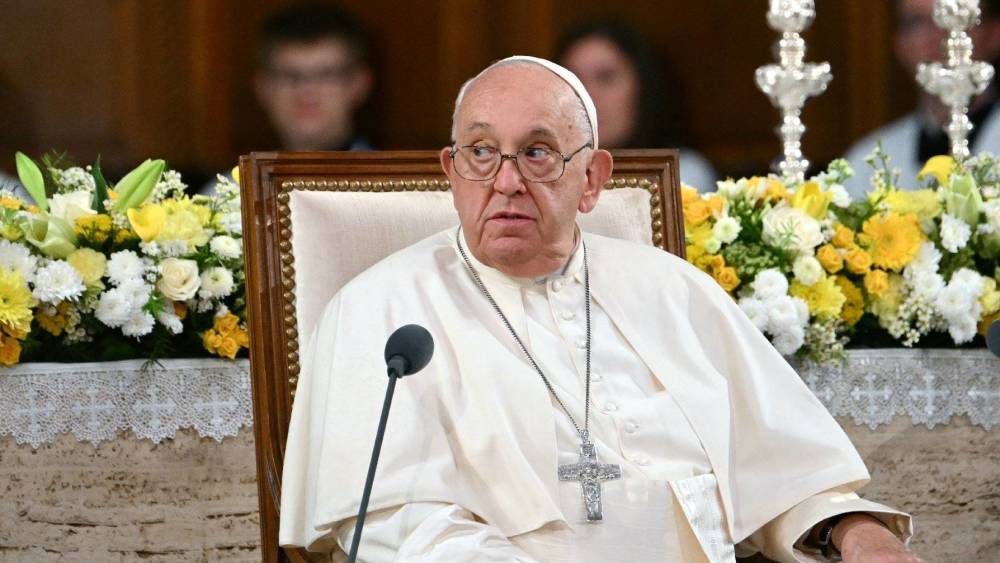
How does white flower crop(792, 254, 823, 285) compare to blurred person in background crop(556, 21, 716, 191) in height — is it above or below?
below

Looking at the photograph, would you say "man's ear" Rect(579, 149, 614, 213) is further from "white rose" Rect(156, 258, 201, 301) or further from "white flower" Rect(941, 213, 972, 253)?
"white flower" Rect(941, 213, 972, 253)

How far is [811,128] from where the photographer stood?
23.2 ft

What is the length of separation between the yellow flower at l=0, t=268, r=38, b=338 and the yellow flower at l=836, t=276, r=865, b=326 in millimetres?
2274

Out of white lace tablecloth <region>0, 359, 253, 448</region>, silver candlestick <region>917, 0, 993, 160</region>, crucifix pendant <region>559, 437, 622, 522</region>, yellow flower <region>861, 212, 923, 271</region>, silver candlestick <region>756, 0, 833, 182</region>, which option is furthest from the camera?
silver candlestick <region>917, 0, 993, 160</region>

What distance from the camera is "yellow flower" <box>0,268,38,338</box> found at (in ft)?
11.7

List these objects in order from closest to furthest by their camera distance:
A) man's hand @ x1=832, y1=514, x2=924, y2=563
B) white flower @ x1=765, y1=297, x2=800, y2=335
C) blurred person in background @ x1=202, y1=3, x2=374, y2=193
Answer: man's hand @ x1=832, y1=514, x2=924, y2=563, white flower @ x1=765, y1=297, x2=800, y2=335, blurred person in background @ x1=202, y1=3, x2=374, y2=193

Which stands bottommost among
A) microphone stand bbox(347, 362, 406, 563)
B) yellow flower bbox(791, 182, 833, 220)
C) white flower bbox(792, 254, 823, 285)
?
microphone stand bbox(347, 362, 406, 563)

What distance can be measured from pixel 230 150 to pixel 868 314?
10.5ft

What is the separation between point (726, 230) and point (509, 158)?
48.9 inches

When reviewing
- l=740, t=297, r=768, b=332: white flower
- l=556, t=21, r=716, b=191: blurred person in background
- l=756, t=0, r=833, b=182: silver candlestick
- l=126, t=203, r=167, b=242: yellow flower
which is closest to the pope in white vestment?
l=740, t=297, r=768, b=332: white flower

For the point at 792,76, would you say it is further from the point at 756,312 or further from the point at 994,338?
the point at 994,338

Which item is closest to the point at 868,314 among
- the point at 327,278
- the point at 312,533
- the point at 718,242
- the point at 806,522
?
the point at 718,242

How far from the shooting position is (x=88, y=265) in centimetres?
371

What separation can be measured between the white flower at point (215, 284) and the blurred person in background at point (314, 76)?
2.71 meters
